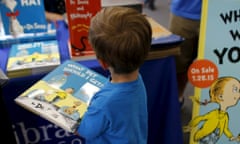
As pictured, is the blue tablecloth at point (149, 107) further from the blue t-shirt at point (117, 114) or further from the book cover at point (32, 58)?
the blue t-shirt at point (117, 114)

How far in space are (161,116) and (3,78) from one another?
2.51 ft

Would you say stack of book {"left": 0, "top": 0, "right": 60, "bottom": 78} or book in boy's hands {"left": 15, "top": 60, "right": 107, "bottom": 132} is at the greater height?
stack of book {"left": 0, "top": 0, "right": 60, "bottom": 78}

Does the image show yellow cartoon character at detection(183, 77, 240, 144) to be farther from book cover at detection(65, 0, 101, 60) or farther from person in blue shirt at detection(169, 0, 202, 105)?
book cover at detection(65, 0, 101, 60)

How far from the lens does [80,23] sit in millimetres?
1066

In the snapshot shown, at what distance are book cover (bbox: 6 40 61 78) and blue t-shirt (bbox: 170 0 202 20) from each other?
0.81 metres

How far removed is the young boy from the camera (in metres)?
0.70

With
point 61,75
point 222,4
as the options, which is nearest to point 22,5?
point 61,75

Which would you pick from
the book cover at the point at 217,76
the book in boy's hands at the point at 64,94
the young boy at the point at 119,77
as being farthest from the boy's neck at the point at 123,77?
the book cover at the point at 217,76

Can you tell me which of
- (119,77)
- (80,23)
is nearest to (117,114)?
(119,77)

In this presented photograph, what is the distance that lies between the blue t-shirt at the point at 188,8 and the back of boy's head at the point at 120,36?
A: 2.99ft

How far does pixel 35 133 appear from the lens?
117 centimetres

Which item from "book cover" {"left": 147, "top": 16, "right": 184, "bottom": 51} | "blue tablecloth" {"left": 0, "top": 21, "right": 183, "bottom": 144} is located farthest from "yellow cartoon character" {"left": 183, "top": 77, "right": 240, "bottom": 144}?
"book cover" {"left": 147, "top": 16, "right": 184, "bottom": 51}

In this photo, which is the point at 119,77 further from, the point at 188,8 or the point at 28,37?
the point at 188,8

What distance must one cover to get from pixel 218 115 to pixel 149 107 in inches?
12.3
